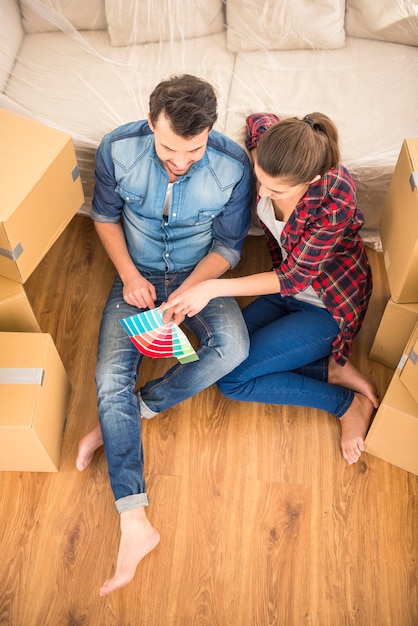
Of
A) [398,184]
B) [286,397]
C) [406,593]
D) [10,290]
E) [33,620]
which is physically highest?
[398,184]

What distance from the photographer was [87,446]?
1486 millimetres

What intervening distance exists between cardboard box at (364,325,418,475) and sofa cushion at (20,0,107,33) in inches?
54.6

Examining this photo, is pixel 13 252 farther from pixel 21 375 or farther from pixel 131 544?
pixel 131 544

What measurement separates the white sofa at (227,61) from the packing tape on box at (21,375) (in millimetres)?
696

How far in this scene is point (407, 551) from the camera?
1.40 meters

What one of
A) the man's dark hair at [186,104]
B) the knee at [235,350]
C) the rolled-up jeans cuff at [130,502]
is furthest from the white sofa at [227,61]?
the rolled-up jeans cuff at [130,502]

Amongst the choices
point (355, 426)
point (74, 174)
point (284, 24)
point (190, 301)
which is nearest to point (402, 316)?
→ point (355, 426)

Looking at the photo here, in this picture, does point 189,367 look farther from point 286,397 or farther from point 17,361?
point 17,361

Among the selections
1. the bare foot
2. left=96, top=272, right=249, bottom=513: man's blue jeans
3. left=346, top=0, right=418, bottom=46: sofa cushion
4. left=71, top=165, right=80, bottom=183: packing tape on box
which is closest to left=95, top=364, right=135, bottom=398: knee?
left=96, top=272, right=249, bottom=513: man's blue jeans

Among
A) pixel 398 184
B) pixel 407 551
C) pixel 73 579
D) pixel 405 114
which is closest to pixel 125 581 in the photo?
pixel 73 579

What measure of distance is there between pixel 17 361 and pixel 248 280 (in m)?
0.58

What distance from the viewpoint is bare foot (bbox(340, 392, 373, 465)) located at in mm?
1521

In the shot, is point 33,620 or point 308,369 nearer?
point 33,620

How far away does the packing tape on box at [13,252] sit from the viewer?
1.30m
